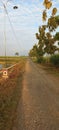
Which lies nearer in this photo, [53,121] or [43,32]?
[53,121]

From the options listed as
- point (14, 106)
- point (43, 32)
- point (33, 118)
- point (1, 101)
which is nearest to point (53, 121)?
point (33, 118)

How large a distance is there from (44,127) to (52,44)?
171ft

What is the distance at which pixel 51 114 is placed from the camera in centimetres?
905

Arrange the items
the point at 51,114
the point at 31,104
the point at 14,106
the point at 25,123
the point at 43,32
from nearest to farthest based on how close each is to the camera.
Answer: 1. the point at 25,123
2. the point at 51,114
3. the point at 14,106
4. the point at 31,104
5. the point at 43,32

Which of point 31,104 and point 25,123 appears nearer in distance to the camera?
point 25,123

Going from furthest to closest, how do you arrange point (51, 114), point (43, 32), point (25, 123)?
point (43, 32)
point (51, 114)
point (25, 123)

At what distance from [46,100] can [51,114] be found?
2.95 meters

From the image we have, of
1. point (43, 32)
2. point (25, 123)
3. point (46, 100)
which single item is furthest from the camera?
point (43, 32)

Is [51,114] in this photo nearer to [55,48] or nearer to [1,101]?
[1,101]

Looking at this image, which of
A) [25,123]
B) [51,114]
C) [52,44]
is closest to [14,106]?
[51,114]

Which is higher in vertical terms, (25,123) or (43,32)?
(43,32)

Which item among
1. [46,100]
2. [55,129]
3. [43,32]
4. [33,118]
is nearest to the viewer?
[55,129]

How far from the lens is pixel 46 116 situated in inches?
343

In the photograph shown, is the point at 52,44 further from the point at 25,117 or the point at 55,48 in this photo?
the point at 25,117
